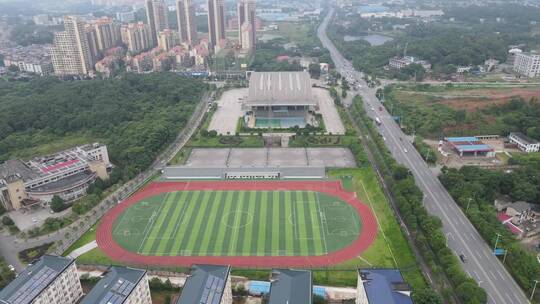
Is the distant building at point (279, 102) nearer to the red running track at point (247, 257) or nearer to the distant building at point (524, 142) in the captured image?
the red running track at point (247, 257)

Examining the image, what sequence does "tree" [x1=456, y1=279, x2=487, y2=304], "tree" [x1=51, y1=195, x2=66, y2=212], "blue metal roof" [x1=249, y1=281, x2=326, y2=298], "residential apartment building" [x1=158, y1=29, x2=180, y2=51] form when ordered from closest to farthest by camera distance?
1. "tree" [x1=456, y1=279, x2=487, y2=304]
2. "blue metal roof" [x1=249, y1=281, x2=326, y2=298]
3. "tree" [x1=51, y1=195, x2=66, y2=212]
4. "residential apartment building" [x1=158, y1=29, x2=180, y2=51]

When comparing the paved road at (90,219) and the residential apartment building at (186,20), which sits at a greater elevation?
the residential apartment building at (186,20)

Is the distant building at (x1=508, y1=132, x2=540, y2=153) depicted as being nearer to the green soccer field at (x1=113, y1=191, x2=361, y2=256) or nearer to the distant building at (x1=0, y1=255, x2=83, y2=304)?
the green soccer field at (x1=113, y1=191, x2=361, y2=256)

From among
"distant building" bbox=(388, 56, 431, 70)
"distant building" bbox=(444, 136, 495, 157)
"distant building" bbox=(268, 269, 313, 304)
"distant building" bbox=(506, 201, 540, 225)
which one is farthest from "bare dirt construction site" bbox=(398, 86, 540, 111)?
"distant building" bbox=(268, 269, 313, 304)

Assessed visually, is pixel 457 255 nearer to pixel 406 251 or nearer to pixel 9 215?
pixel 406 251

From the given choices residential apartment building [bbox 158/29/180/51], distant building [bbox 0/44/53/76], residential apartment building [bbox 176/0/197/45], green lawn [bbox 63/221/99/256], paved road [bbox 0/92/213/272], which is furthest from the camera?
residential apartment building [bbox 176/0/197/45]

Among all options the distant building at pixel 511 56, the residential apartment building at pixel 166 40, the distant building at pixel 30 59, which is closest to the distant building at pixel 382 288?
the distant building at pixel 511 56
